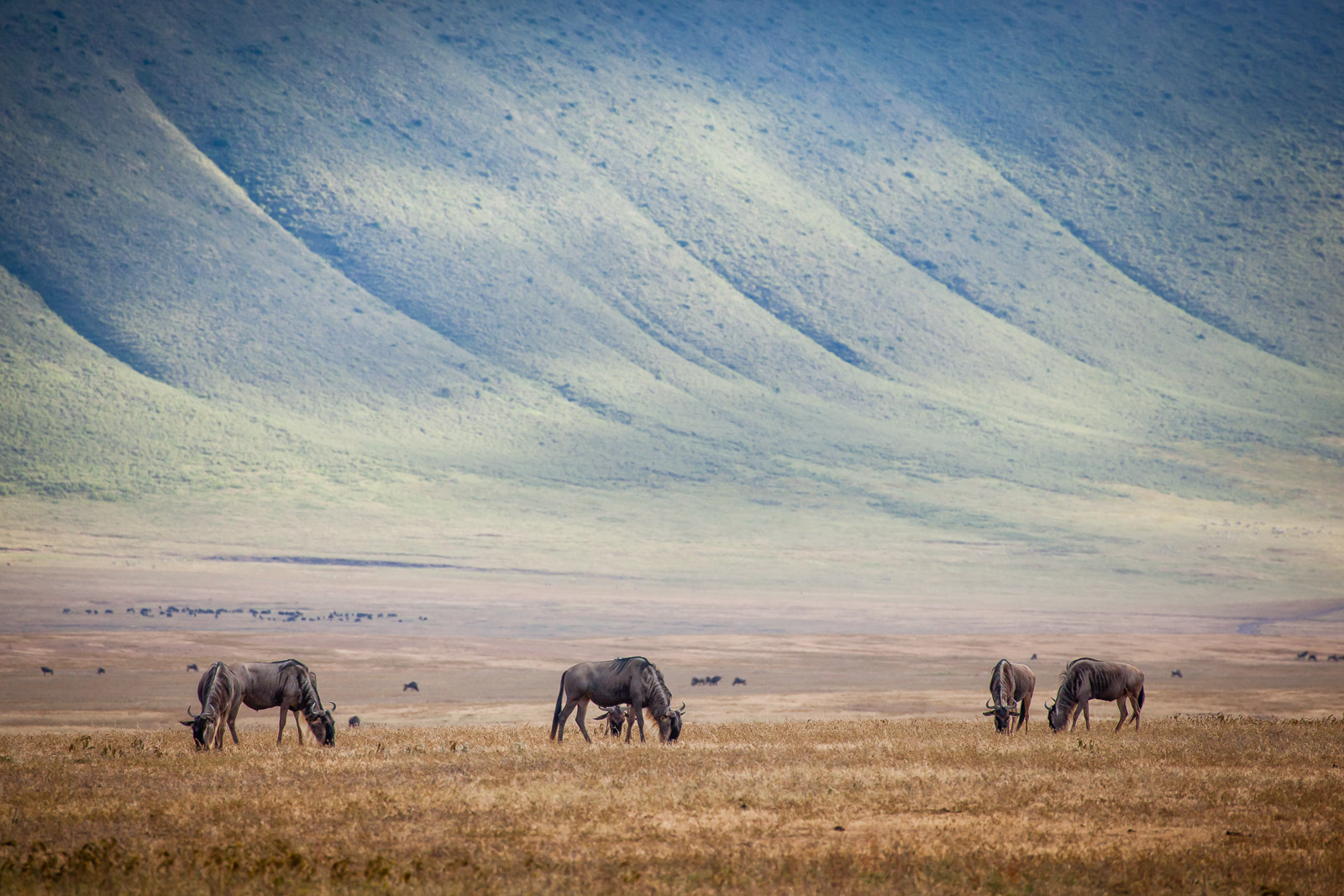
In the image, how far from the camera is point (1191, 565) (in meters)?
88.4

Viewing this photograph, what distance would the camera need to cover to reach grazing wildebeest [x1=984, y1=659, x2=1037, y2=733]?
21.8 metres

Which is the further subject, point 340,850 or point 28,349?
point 28,349

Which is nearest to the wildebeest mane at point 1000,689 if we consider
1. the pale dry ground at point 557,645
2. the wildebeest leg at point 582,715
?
the wildebeest leg at point 582,715

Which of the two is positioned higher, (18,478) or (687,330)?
(687,330)

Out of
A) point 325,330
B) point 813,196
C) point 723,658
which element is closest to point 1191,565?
point 723,658

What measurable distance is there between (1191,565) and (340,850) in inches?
3384

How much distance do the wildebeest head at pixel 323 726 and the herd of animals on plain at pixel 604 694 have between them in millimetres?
13

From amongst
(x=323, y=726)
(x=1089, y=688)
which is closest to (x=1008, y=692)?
(x=1089, y=688)

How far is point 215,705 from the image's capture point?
18.7 m

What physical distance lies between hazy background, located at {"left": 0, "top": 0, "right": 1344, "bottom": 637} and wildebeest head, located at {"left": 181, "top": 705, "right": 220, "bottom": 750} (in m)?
39.8

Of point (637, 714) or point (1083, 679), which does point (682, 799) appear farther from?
point (1083, 679)

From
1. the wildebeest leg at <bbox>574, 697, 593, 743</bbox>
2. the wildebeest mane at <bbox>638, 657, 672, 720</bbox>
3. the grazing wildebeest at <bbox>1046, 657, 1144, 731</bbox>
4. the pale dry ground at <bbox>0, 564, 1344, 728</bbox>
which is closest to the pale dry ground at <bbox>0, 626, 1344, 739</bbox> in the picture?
the pale dry ground at <bbox>0, 564, 1344, 728</bbox>

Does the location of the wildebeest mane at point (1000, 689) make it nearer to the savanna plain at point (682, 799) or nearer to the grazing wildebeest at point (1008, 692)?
the grazing wildebeest at point (1008, 692)

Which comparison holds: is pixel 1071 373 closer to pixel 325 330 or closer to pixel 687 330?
pixel 687 330
